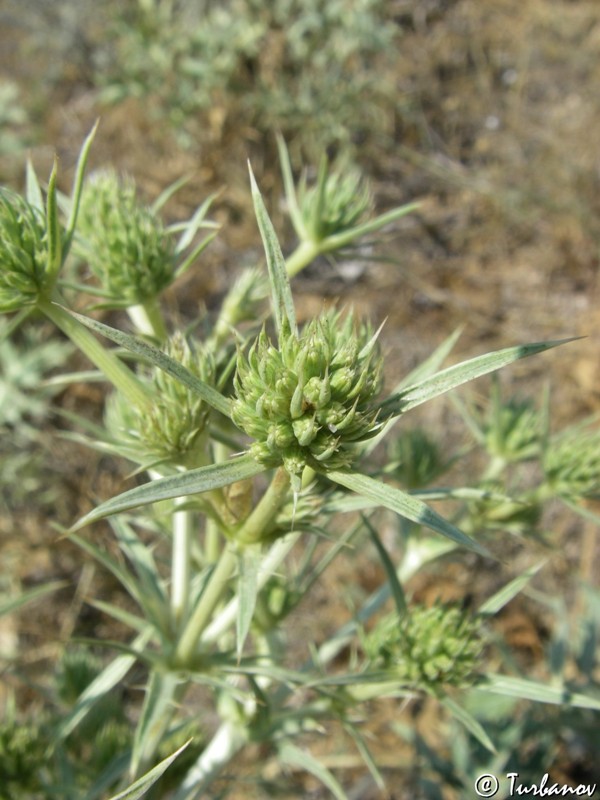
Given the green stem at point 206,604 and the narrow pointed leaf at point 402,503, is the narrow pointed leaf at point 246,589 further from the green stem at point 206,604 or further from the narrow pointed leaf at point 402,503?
the narrow pointed leaf at point 402,503

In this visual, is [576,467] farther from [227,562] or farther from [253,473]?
[253,473]

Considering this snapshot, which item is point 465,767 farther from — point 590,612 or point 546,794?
point 590,612

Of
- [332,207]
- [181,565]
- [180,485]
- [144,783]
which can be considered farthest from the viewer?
[332,207]

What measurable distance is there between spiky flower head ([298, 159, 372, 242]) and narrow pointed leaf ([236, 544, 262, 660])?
2.49ft

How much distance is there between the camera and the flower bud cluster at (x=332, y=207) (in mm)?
1498

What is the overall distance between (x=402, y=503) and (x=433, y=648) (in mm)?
638

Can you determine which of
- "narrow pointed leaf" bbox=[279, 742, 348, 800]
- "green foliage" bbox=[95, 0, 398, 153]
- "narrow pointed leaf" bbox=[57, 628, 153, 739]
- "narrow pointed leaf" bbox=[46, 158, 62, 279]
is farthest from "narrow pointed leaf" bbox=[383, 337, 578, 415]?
"green foliage" bbox=[95, 0, 398, 153]

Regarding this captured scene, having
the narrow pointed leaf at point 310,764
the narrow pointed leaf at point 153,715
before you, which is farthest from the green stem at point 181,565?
the narrow pointed leaf at point 310,764

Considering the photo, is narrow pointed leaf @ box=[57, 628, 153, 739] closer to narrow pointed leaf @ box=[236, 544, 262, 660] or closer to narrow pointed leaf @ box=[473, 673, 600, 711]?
narrow pointed leaf @ box=[236, 544, 262, 660]

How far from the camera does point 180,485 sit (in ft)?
2.57

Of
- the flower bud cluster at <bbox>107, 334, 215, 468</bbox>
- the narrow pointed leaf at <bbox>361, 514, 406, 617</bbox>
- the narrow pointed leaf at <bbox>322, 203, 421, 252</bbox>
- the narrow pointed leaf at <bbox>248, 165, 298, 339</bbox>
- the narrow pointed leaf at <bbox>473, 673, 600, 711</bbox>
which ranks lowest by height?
the narrow pointed leaf at <bbox>473, 673, 600, 711</bbox>

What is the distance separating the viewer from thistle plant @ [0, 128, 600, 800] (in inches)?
33.5

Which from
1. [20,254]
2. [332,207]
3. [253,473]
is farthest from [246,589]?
[332,207]

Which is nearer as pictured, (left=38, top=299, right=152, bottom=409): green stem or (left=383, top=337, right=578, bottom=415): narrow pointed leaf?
(left=383, top=337, right=578, bottom=415): narrow pointed leaf
